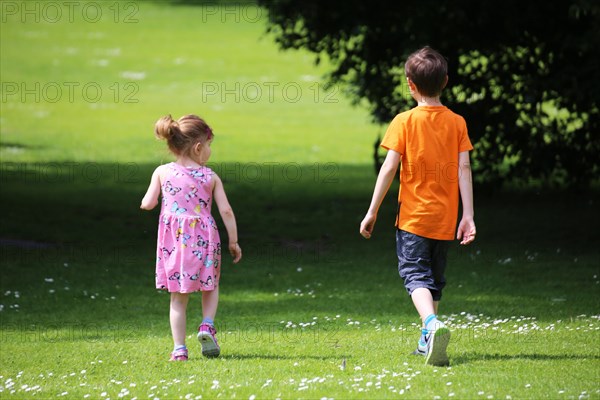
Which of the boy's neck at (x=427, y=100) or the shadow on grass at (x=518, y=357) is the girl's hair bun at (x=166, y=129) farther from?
the shadow on grass at (x=518, y=357)

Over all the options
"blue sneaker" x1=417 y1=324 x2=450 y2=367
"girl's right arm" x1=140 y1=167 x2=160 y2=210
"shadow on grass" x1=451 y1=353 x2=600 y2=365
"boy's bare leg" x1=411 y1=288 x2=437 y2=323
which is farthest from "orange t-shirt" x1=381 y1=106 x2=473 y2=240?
"girl's right arm" x1=140 y1=167 x2=160 y2=210

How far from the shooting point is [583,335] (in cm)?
829

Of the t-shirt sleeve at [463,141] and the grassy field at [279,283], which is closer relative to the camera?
the grassy field at [279,283]

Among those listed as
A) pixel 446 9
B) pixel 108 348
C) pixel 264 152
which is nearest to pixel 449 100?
pixel 446 9

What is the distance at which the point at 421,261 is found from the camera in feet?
23.7

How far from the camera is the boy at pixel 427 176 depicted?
283 inches

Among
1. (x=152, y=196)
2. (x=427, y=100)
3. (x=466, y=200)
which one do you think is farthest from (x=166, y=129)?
(x=466, y=200)

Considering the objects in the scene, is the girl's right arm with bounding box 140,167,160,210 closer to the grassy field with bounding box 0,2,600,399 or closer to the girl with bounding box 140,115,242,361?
the girl with bounding box 140,115,242,361

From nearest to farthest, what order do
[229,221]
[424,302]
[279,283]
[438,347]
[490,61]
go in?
[438,347]
[424,302]
[229,221]
[279,283]
[490,61]

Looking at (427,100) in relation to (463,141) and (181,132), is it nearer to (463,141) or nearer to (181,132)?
(463,141)

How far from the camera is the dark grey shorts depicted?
23.7ft

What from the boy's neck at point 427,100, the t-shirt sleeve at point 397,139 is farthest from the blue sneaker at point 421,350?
the boy's neck at point 427,100

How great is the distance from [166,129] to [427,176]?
1.99m

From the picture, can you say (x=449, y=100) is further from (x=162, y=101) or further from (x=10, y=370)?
(x=162, y=101)
